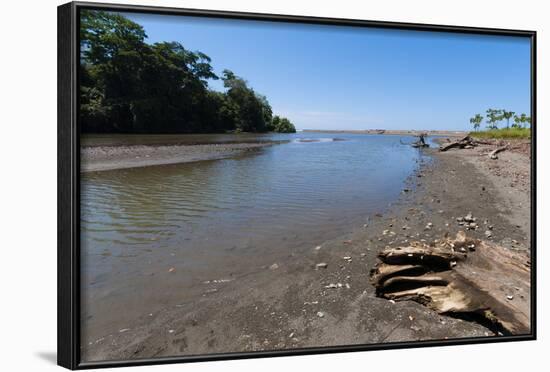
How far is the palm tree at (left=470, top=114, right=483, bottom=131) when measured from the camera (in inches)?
112

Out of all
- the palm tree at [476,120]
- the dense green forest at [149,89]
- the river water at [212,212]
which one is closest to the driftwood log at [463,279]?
the river water at [212,212]

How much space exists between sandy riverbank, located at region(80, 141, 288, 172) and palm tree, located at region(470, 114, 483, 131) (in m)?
1.65

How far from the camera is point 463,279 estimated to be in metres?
2.47

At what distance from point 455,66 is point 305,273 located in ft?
6.63

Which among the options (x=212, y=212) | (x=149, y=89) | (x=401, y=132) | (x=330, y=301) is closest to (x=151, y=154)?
(x=149, y=89)

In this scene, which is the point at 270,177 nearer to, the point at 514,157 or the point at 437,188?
the point at 437,188

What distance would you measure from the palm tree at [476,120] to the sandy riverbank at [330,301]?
366 mm

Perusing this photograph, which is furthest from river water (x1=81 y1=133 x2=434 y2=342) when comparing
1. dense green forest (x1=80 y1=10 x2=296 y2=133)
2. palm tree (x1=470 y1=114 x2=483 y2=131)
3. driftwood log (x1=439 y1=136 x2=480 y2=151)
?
palm tree (x1=470 y1=114 x2=483 y2=131)

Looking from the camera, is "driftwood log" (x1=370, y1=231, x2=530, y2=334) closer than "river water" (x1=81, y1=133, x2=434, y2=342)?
No

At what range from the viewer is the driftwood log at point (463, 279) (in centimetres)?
242

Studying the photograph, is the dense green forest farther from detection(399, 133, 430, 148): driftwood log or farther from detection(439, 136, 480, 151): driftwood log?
detection(439, 136, 480, 151): driftwood log

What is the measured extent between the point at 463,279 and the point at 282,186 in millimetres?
1474

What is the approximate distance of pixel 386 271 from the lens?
2.51 m

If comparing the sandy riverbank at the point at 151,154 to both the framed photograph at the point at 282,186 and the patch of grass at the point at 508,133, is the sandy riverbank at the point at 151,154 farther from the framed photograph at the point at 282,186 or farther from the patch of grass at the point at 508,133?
the patch of grass at the point at 508,133
